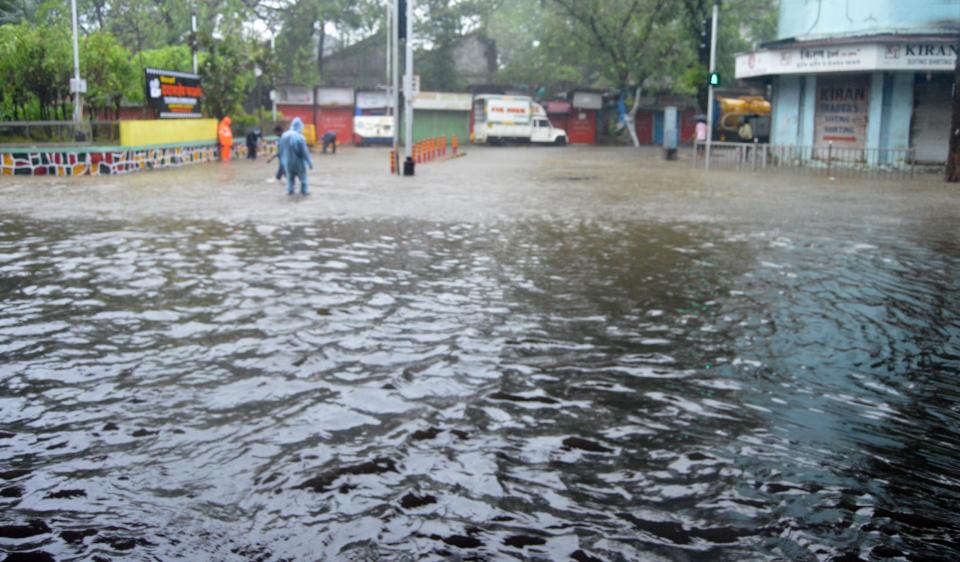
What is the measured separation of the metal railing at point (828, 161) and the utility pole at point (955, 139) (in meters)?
1.59

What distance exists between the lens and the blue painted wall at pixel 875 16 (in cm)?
2827

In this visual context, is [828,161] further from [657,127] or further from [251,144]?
[657,127]

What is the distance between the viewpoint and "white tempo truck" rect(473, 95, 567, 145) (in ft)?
184

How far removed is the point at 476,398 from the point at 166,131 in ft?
84.0

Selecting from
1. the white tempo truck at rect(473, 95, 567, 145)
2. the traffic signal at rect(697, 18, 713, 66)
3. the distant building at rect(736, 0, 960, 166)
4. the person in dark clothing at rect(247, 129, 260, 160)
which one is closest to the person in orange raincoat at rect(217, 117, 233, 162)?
the person in dark clothing at rect(247, 129, 260, 160)

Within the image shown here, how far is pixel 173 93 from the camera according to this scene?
30.2 m

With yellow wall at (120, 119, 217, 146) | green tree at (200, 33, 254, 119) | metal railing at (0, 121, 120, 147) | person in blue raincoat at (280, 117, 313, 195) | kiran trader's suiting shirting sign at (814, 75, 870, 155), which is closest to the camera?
person in blue raincoat at (280, 117, 313, 195)

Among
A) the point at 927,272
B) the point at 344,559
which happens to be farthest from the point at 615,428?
the point at 927,272

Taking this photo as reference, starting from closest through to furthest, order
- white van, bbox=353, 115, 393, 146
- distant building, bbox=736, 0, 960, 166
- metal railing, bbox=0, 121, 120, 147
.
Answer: metal railing, bbox=0, 121, 120, 147, distant building, bbox=736, 0, 960, 166, white van, bbox=353, 115, 393, 146

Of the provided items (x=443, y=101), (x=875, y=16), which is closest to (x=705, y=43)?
(x=875, y=16)

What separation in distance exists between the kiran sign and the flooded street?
17821 millimetres

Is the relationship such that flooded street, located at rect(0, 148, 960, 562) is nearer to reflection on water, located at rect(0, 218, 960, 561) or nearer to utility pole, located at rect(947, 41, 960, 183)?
reflection on water, located at rect(0, 218, 960, 561)

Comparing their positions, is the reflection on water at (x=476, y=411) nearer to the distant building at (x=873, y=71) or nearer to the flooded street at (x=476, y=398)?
the flooded street at (x=476, y=398)

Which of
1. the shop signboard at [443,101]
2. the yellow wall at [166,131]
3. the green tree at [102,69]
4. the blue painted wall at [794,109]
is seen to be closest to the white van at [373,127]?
the shop signboard at [443,101]
